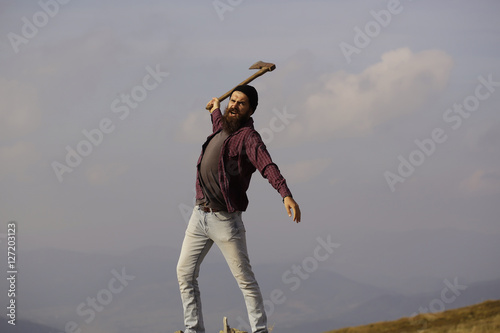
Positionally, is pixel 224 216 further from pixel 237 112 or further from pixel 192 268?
pixel 237 112

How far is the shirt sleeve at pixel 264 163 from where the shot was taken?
6.10 metres

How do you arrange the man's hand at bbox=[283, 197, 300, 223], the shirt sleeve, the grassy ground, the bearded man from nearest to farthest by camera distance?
1. the man's hand at bbox=[283, 197, 300, 223]
2. the shirt sleeve
3. the bearded man
4. the grassy ground

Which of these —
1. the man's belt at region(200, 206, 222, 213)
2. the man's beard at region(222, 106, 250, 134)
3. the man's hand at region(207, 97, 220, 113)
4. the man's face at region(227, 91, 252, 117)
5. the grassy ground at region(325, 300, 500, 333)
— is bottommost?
the grassy ground at region(325, 300, 500, 333)

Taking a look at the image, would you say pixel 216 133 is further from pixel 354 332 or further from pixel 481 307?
pixel 481 307

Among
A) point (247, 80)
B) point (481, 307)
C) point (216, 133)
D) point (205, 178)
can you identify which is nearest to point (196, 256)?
point (205, 178)

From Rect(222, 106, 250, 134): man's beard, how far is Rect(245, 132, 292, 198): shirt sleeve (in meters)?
0.27

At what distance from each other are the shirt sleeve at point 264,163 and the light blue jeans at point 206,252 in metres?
0.65

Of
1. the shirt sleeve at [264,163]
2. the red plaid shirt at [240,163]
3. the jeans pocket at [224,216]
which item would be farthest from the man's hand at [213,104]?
the jeans pocket at [224,216]

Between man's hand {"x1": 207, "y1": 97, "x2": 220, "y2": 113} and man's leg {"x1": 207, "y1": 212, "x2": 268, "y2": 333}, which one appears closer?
man's leg {"x1": 207, "y1": 212, "x2": 268, "y2": 333}

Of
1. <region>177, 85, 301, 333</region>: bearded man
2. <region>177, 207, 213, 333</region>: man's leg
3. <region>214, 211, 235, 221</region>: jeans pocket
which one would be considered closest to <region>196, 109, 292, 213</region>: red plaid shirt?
<region>177, 85, 301, 333</region>: bearded man

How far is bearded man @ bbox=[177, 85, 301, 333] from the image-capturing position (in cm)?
651

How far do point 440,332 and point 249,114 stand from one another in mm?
3291

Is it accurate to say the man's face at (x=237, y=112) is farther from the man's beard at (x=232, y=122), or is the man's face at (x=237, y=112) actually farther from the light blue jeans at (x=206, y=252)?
the light blue jeans at (x=206, y=252)

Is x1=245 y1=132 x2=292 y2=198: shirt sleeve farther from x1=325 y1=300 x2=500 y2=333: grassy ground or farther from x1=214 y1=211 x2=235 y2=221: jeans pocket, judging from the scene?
x1=325 y1=300 x2=500 y2=333: grassy ground
